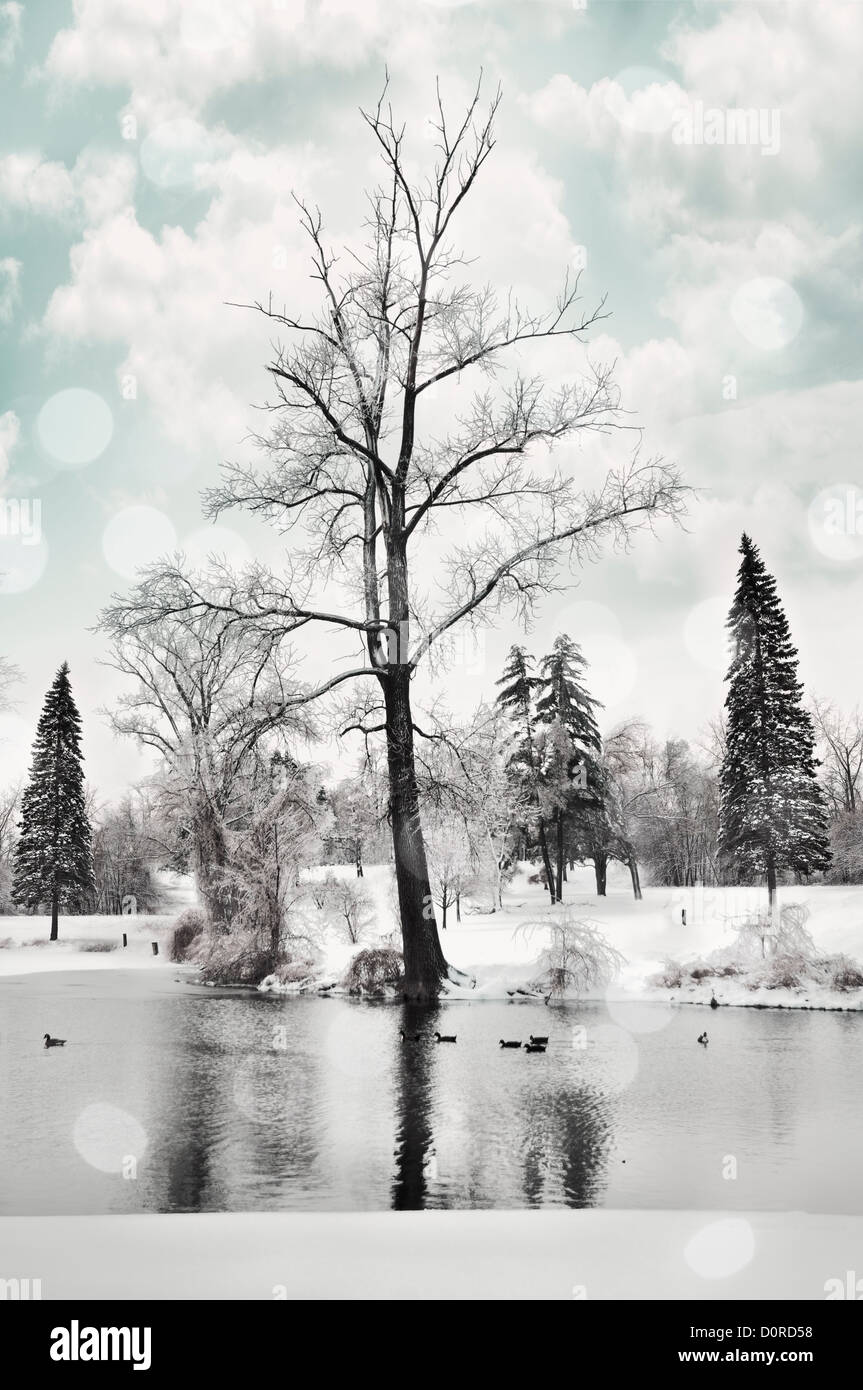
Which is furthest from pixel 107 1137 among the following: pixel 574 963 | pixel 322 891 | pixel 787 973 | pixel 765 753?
pixel 765 753

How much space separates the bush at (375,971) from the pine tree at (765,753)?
57.7ft

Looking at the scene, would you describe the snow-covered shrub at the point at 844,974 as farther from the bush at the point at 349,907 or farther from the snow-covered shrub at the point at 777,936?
the bush at the point at 349,907

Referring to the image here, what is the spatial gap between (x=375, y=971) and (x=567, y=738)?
2367cm

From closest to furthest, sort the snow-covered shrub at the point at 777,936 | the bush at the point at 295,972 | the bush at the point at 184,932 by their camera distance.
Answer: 1. the snow-covered shrub at the point at 777,936
2. the bush at the point at 295,972
3. the bush at the point at 184,932

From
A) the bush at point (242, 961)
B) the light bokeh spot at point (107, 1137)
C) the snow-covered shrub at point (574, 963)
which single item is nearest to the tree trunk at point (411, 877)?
the snow-covered shrub at point (574, 963)

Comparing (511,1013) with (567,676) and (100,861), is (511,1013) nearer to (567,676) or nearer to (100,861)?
(567,676)

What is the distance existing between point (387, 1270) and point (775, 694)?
32.3m

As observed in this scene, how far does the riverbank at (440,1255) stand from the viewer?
15.7 ft

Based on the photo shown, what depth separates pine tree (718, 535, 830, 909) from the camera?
33031 millimetres

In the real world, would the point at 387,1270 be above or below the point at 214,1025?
above

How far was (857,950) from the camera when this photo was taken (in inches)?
766

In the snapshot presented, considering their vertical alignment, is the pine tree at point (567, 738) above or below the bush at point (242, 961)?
above

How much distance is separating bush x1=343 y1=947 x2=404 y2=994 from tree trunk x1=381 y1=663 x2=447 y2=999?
90 centimetres
